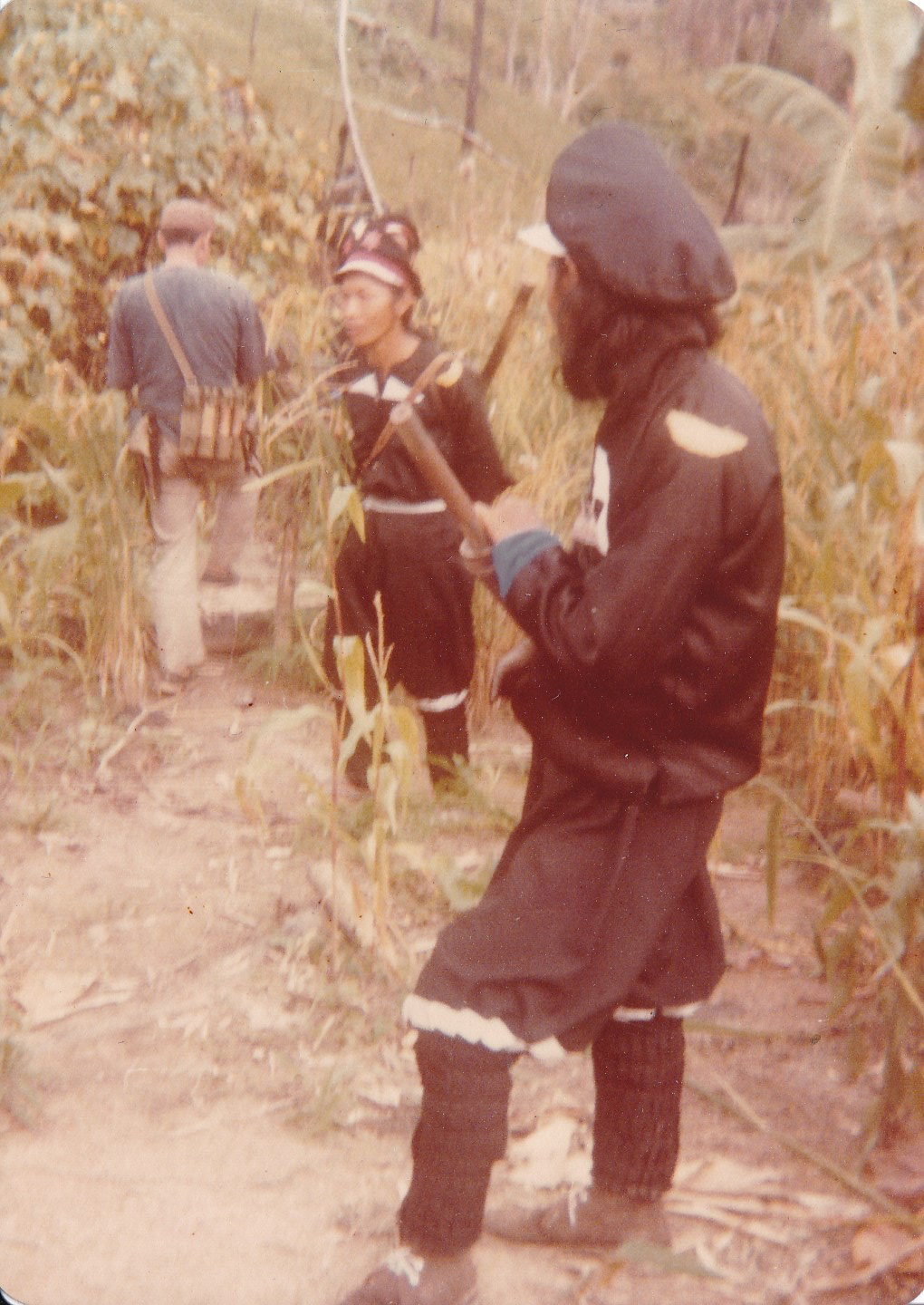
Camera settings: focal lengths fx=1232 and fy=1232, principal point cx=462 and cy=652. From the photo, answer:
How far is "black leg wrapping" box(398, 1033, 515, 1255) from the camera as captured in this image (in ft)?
4.86

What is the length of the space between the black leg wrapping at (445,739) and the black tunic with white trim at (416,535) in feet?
0.15

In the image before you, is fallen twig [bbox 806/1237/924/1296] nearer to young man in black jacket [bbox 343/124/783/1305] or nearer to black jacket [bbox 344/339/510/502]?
young man in black jacket [bbox 343/124/783/1305]

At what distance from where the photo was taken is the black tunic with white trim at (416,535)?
9.30 ft

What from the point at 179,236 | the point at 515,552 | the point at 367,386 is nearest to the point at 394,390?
the point at 367,386

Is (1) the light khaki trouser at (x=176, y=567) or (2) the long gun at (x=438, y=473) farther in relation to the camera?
(1) the light khaki trouser at (x=176, y=567)

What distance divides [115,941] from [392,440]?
49.5 inches

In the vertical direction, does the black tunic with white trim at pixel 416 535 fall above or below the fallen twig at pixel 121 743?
above

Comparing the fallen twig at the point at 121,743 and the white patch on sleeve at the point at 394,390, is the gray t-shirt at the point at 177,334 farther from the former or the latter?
the white patch on sleeve at the point at 394,390

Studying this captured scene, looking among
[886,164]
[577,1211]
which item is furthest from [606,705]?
[886,164]

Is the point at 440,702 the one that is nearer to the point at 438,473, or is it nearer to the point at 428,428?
the point at 428,428

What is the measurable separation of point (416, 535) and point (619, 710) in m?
1.50

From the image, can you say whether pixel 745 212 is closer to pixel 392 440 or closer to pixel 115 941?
pixel 392 440

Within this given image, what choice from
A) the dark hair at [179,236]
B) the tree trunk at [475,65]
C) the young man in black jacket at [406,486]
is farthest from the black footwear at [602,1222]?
the dark hair at [179,236]

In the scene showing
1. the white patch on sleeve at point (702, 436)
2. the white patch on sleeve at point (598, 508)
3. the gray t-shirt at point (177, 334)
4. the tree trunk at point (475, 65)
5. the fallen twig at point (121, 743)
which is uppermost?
the tree trunk at point (475, 65)
